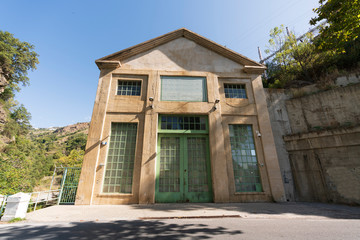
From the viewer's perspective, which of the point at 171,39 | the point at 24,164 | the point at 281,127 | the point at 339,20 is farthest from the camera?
the point at 24,164

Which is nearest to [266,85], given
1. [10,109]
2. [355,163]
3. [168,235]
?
[355,163]

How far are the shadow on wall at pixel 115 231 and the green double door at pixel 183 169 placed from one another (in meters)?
3.32

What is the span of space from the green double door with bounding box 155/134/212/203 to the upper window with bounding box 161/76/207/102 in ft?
7.37

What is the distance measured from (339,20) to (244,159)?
25.4ft

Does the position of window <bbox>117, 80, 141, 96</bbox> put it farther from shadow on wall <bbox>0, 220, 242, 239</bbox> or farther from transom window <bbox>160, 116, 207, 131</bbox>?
shadow on wall <bbox>0, 220, 242, 239</bbox>

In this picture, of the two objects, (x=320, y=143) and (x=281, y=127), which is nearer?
(x=320, y=143)

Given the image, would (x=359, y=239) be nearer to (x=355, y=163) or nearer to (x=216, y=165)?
(x=216, y=165)

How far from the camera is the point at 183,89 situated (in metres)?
9.30

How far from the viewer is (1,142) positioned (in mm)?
26328

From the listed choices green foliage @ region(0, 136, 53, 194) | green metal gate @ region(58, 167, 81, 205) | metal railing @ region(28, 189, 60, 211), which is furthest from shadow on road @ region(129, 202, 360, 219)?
green foliage @ region(0, 136, 53, 194)

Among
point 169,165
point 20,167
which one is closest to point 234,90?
point 169,165

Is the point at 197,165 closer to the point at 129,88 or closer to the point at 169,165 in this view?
the point at 169,165

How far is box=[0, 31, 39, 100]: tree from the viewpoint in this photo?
27.5 meters

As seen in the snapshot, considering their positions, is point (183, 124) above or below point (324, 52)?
below
